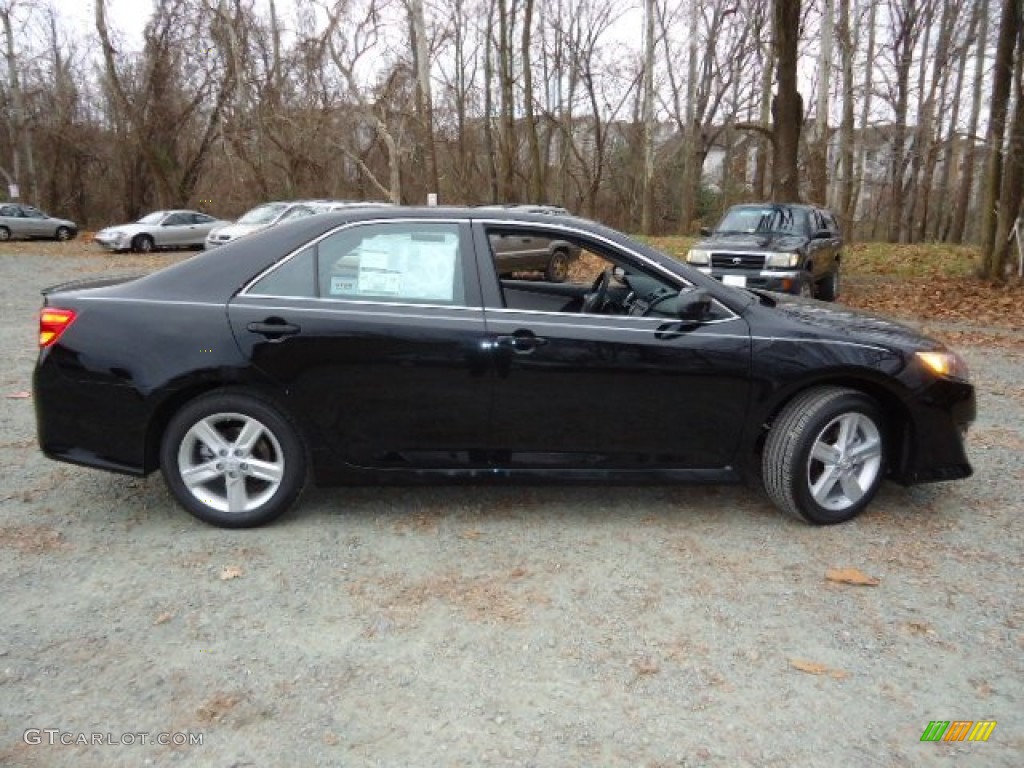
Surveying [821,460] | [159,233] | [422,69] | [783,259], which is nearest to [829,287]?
[783,259]

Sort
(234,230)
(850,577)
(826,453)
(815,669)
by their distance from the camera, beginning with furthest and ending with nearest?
(234,230), (826,453), (850,577), (815,669)

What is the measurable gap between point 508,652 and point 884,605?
1.63m

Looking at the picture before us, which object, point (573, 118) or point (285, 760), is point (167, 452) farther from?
point (573, 118)

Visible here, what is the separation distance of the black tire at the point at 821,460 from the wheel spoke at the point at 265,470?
8.11 ft

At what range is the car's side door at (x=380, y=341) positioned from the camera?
136 inches

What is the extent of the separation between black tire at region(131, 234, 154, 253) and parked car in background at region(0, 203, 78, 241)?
6652 millimetres

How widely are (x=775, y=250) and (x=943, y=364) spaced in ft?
22.3

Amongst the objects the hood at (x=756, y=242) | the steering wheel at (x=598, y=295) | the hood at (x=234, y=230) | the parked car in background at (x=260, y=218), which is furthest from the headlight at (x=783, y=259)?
the hood at (x=234, y=230)

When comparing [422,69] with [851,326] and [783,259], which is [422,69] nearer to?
[783,259]

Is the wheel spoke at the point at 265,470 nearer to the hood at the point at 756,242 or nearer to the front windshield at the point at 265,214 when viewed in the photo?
the hood at the point at 756,242

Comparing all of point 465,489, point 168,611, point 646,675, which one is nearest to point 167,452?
point 168,611

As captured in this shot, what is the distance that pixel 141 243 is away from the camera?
2286 centimetres

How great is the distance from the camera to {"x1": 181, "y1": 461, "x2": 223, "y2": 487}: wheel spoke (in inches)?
139

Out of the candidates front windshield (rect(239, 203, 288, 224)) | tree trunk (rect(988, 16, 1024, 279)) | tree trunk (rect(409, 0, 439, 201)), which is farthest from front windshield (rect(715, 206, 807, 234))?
tree trunk (rect(409, 0, 439, 201))
